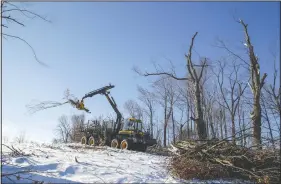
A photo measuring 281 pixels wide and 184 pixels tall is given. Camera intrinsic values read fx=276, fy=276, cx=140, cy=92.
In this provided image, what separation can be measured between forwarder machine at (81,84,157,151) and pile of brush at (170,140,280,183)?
392 inches

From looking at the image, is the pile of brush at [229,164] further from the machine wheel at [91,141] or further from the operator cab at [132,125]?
the machine wheel at [91,141]

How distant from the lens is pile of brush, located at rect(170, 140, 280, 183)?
7719mm

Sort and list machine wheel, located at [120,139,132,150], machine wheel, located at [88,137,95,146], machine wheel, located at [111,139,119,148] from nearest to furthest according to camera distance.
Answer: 1. machine wheel, located at [120,139,132,150]
2. machine wheel, located at [111,139,119,148]
3. machine wheel, located at [88,137,95,146]

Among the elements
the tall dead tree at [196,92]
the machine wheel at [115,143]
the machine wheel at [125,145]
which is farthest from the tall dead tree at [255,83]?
the machine wheel at [115,143]

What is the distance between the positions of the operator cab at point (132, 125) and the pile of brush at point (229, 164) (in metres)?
11.4

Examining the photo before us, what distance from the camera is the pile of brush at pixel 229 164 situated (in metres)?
7.72

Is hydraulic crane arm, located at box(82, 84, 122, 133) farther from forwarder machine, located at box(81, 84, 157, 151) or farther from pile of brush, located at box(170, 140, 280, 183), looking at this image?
pile of brush, located at box(170, 140, 280, 183)

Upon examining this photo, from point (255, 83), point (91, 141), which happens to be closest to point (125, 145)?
point (91, 141)

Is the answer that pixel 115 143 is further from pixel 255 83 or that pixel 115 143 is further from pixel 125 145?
pixel 255 83

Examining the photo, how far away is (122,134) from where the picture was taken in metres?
20.0

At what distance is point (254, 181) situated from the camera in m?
7.75

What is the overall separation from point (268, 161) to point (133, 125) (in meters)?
12.8

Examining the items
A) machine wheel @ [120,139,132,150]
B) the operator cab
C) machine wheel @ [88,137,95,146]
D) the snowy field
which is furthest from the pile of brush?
machine wheel @ [88,137,95,146]

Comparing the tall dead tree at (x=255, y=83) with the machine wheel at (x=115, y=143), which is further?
the machine wheel at (x=115, y=143)
